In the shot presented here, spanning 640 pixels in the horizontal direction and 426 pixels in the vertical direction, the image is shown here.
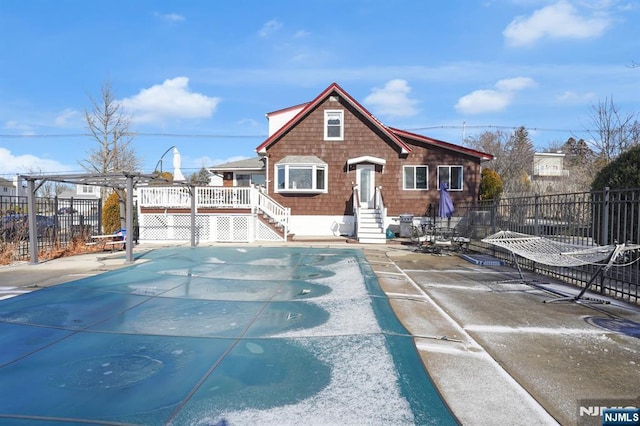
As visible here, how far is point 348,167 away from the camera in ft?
61.3

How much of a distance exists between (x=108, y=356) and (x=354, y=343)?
8.20 feet

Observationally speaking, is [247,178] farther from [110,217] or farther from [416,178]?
[416,178]

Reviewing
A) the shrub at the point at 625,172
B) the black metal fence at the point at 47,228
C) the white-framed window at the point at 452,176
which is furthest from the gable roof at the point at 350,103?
the shrub at the point at 625,172

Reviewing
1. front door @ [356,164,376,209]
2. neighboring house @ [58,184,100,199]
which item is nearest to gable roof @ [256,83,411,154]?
front door @ [356,164,376,209]

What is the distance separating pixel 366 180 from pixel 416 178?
2658 millimetres

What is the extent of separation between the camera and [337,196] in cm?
1867

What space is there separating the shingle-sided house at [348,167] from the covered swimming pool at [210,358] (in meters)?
11.8

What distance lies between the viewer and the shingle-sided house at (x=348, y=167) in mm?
18547

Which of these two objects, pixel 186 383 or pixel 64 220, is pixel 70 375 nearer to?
pixel 186 383

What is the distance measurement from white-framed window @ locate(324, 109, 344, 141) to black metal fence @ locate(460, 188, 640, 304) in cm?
897

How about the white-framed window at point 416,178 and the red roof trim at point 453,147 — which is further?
the white-framed window at point 416,178

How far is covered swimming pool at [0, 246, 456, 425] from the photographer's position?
2.66 m

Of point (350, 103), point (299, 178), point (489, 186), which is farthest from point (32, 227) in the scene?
point (489, 186)
